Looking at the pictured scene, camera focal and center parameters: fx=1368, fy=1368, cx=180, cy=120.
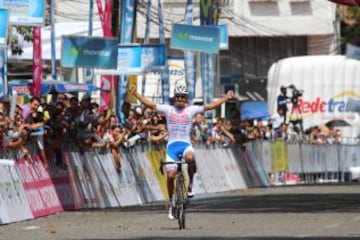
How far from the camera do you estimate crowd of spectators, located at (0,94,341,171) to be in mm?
23562

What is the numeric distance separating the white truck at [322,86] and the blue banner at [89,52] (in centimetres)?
2244

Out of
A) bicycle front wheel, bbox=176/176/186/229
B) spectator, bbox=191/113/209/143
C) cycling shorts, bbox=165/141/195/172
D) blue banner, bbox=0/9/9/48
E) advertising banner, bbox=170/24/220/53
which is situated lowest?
spectator, bbox=191/113/209/143

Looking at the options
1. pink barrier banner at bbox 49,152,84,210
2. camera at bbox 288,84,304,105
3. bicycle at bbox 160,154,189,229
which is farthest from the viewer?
camera at bbox 288,84,304,105

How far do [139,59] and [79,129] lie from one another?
597cm

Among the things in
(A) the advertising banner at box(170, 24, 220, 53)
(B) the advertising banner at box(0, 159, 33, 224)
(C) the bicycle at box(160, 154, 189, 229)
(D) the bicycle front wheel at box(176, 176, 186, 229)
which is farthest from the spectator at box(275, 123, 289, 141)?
(D) the bicycle front wheel at box(176, 176, 186, 229)

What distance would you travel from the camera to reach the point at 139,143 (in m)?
30.2

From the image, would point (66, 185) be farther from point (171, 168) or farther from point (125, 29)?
point (125, 29)

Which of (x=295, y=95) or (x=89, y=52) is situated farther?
(x=295, y=95)

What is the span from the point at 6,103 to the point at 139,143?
5.37 metres

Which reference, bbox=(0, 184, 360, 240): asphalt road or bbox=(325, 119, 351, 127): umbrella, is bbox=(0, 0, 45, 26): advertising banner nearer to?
bbox=(0, 184, 360, 240): asphalt road

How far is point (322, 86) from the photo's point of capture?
172 feet

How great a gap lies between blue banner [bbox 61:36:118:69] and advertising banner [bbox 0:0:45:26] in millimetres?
2872

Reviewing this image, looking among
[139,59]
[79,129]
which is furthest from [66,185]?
[139,59]

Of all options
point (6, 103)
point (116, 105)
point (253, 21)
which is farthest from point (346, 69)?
point (6, 103)
